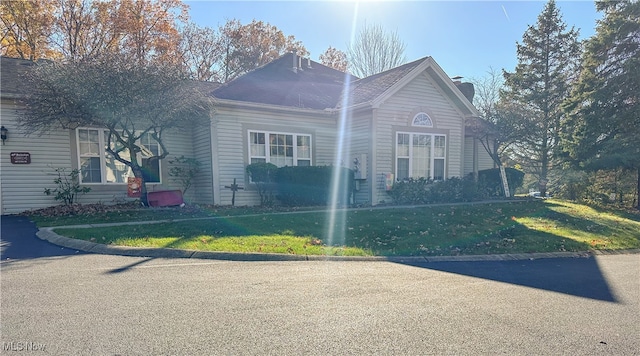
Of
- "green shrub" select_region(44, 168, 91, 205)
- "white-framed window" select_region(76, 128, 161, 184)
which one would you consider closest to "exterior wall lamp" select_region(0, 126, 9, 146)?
"green shrub" select_region(44, 168, 91, 205)

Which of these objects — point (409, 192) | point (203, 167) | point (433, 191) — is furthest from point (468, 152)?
point (203, 167)

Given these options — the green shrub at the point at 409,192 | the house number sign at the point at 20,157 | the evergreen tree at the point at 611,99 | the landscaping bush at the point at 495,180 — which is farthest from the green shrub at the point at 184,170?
the evergreen tree at the point at 611,99

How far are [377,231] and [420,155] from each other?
759 cm

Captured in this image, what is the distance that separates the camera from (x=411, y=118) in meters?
14.9

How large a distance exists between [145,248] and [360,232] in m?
4.63

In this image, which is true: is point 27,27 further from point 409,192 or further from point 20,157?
point 409,192

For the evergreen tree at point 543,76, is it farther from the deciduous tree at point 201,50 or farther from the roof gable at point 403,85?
the deciduous tree at point 201,50

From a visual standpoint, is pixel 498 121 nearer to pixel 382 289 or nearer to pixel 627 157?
pixel 627 157

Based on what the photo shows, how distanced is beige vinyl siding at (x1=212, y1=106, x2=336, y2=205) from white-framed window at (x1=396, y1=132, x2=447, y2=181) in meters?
3.82

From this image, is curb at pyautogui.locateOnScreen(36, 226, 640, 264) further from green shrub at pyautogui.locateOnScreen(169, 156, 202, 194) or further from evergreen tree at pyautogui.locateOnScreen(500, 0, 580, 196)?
evergreen tree at pyautogui.locateOnScreen(500, 0, 580, 196)

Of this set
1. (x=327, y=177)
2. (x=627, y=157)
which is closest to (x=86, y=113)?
(x=327, y=177)

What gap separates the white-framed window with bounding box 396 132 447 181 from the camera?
15.0m

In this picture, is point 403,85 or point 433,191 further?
point 433,191

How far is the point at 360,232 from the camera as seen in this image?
869 centimetres
